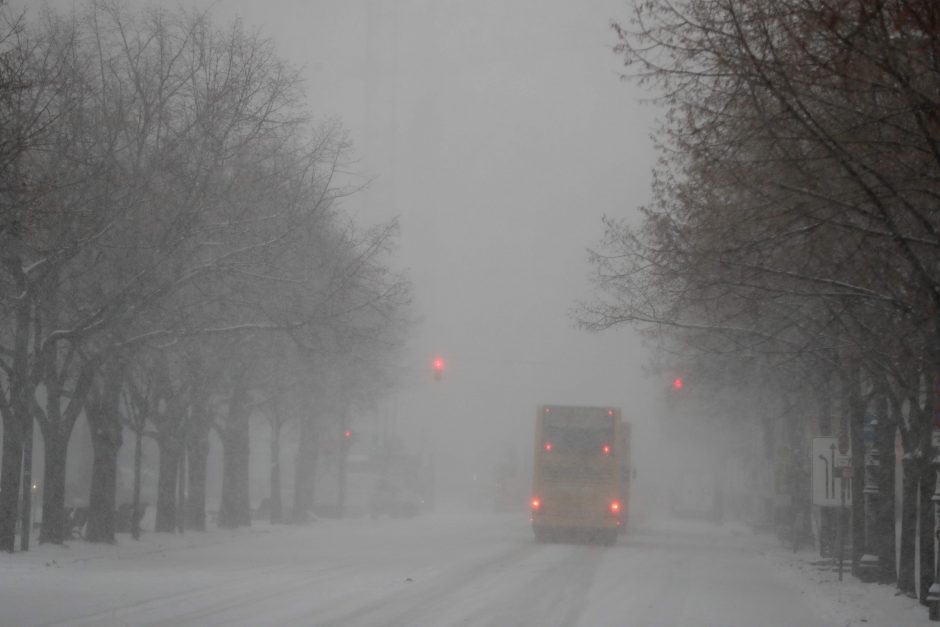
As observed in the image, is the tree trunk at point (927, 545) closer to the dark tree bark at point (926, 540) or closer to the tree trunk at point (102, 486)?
the dark tree bark at point (926, 540)

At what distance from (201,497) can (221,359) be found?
700 cm

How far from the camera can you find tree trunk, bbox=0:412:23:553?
23.4 m

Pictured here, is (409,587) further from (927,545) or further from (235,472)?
(235,472)

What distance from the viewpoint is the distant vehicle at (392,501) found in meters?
59.3

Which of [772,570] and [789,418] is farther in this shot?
[789,418]

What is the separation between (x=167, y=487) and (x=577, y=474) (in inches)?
473

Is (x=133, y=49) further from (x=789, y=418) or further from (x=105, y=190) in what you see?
(x=789, y=418)

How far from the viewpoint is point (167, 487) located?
33906 millimetres

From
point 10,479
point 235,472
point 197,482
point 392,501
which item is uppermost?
point 10,479

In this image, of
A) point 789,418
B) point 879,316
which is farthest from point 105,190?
point 789,418

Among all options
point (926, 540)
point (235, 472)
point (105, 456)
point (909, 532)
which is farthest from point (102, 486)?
point (926, 540)

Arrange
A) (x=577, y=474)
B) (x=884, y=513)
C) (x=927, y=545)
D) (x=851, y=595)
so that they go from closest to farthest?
(x=927, y=545)
(x=851, y=595)
(x=884, y=513)
(x=577, y=474)

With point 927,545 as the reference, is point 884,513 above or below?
above

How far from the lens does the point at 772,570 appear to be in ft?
93.9
